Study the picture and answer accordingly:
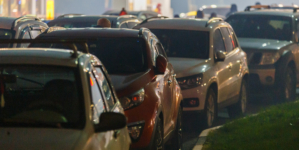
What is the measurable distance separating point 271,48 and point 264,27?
130cm

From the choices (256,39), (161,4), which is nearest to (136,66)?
(256,39)

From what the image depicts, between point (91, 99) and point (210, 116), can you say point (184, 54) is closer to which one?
point (210, 116)

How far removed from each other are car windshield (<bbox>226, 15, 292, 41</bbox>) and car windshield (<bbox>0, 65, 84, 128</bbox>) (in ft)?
35.4

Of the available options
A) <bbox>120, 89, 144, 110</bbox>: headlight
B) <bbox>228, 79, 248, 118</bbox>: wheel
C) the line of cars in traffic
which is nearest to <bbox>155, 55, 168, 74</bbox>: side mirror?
the line of cars in traffic

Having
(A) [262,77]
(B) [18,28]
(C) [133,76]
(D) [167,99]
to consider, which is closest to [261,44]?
(A) [262,77]

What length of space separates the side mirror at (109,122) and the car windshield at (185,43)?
20.8 feet

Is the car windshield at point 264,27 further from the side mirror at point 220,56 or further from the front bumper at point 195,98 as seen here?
the front bumper at point 195,98

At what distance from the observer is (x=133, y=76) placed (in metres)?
6.73

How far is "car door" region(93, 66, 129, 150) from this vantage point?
4.41 meters

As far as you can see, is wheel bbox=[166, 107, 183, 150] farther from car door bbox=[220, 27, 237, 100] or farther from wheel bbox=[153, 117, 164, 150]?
car door bbox=[220, 27, 237, 100]

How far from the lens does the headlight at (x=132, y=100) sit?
6.26m

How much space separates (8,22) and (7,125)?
6.52 m

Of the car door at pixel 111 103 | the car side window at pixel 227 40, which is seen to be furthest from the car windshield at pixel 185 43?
the car door at pixel 111 103

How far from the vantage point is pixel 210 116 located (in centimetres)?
1003
